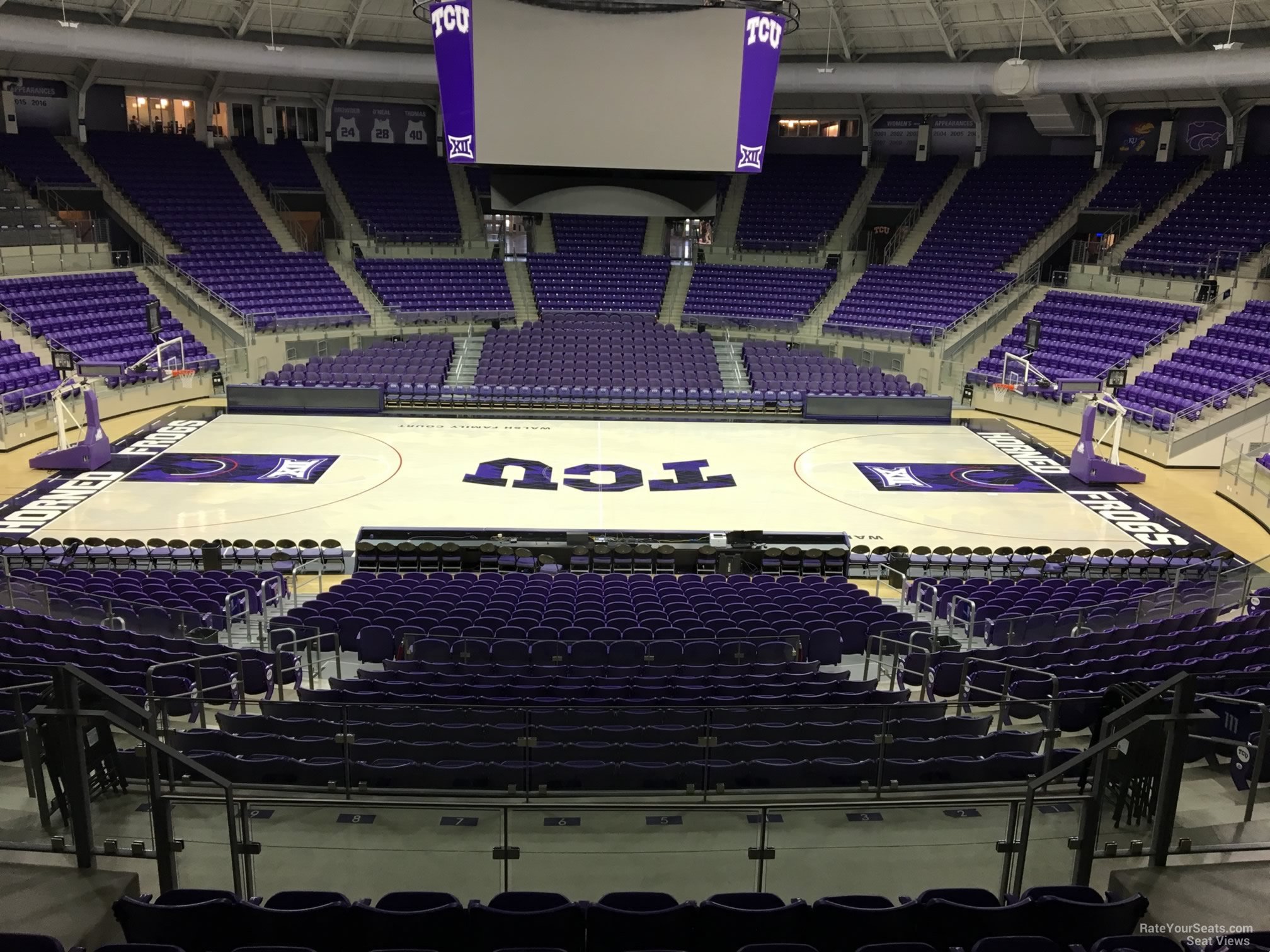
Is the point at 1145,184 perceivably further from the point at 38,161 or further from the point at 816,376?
the point at 38,161

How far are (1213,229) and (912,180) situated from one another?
1345 centimetres

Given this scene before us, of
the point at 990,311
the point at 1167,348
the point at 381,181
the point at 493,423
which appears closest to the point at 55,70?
the point at 381,181

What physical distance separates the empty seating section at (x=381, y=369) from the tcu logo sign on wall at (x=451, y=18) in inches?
479

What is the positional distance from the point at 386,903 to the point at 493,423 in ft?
82.2

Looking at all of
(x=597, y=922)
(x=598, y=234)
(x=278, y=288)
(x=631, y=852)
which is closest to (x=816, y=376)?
(x=598, y=234)

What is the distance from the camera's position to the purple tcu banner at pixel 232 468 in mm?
23781

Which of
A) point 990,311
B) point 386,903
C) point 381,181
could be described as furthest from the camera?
point 381,181

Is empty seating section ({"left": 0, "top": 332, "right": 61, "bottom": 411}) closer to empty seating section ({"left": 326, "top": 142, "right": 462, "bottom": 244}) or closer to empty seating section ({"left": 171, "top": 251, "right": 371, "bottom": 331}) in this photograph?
empty seating section ({"left": 171, "top": 251, "right": 371, "bottom": 331})

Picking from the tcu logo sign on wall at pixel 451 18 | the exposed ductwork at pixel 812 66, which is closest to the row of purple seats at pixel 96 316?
the exposed ductwork at pixel 812 66

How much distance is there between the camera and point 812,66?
37.2 metres

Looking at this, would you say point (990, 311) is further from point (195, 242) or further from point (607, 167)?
point (195, 242)

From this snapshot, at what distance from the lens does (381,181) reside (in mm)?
45500

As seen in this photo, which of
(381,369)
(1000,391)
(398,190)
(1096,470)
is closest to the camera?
(1096,470)

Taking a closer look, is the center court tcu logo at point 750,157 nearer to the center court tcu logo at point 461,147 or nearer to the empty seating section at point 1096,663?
the center court tcu logo at point 461,147
